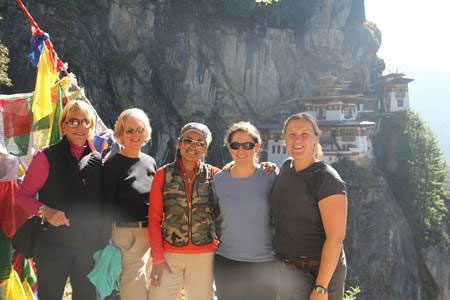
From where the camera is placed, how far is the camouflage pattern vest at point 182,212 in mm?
3615

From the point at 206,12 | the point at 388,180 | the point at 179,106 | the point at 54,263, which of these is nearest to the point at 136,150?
the point at 54,263

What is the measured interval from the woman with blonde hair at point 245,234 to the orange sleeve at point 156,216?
52 centimetres

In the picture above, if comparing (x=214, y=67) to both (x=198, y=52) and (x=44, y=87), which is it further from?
(x=44, y=87)

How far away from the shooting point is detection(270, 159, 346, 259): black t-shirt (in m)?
3.12

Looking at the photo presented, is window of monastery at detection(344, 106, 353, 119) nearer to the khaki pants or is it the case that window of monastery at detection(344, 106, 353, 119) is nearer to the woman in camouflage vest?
the woman in camouflage vest

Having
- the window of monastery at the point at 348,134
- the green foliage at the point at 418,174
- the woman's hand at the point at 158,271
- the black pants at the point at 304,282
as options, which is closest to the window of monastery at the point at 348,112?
the window of monastery at the point at 348,134

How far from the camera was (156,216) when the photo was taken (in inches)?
142

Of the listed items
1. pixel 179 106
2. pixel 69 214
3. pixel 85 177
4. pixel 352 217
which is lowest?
pixel 352 217

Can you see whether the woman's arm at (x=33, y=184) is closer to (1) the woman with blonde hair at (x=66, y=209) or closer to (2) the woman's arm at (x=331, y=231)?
(1) the woman with blonde hair at (x=66, y=209)

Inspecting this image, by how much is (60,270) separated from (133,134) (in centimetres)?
138

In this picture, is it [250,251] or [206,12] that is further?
[206,12]

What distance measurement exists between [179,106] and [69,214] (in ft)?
93.6

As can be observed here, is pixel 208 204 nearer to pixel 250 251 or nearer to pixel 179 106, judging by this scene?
pixel 250 251

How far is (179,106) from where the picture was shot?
31.6 meters
